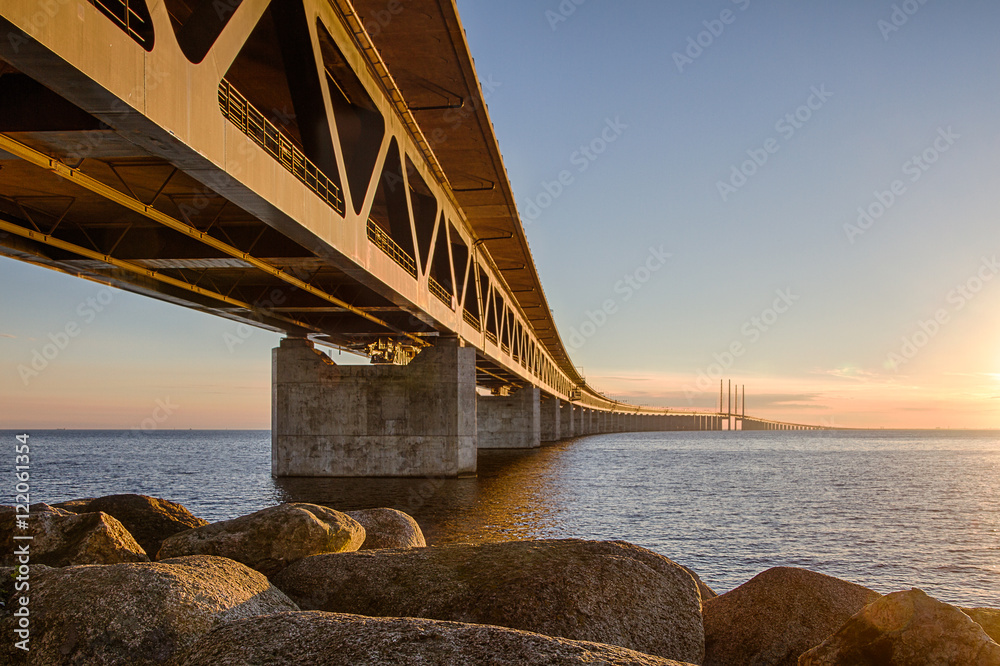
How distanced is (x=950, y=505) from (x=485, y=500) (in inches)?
843

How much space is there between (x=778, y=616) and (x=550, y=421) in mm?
95483

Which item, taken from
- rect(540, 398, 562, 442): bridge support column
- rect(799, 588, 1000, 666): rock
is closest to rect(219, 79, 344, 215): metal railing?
rect(799, 588, 1000, 666): rock

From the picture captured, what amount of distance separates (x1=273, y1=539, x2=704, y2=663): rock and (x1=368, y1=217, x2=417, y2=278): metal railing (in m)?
14.0

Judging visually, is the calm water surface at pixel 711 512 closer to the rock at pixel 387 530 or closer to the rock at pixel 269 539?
the rock at pixel 387 530

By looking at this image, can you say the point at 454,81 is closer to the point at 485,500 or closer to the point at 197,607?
the point at 485,500

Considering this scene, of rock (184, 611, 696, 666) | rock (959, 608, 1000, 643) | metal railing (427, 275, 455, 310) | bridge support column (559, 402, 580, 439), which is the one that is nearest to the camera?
rock (184, 611, 696, 666)

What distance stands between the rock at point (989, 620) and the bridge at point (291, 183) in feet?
37.9

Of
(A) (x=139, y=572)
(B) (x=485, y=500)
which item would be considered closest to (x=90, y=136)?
(A) (x=139, y=572)

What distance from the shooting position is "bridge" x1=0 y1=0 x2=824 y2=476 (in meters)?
10.4

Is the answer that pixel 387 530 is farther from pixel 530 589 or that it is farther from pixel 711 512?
pixel 711 512

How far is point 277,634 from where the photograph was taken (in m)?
4.32

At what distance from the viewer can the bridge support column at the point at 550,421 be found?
335 ft

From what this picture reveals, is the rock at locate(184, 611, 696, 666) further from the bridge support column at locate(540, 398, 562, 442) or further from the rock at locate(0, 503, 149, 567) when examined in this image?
the bridge support column at locate(540, 398, 562, 442)

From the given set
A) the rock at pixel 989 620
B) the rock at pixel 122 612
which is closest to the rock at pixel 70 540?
the rock at pixel 122 612
